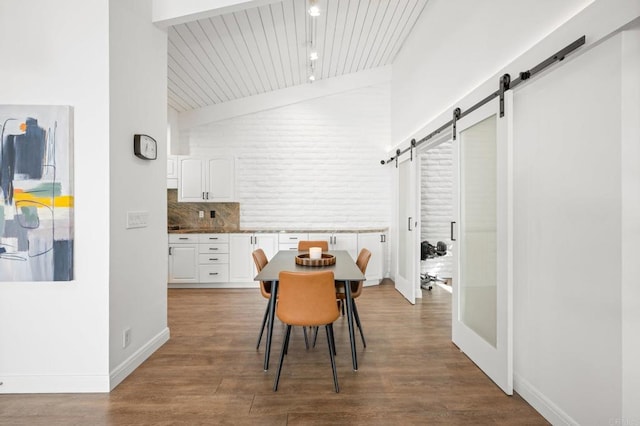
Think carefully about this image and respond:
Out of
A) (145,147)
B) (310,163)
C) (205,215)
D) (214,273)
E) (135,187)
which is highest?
(310,163)

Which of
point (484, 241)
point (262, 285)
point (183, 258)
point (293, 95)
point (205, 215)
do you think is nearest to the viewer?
point (484, 241)

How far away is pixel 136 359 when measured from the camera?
8.30 feet

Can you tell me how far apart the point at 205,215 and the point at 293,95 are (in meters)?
2.64

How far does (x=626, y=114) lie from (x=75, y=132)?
315 centimetres

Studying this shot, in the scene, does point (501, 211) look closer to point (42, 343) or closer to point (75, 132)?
point (75, 132)

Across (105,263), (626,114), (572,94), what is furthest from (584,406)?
(105,263)

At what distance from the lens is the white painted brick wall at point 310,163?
5719 millimetres

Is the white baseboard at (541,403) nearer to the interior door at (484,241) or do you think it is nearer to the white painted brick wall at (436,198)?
the interior door at (484,241)

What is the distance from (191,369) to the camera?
2508 mm

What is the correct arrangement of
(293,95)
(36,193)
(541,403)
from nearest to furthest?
(541,403), (36,193), (293,95)

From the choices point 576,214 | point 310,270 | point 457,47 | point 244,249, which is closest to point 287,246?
point 244,249

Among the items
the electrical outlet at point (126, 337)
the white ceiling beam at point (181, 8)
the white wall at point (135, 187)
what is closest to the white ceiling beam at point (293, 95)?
the white wall at point (135, 187)

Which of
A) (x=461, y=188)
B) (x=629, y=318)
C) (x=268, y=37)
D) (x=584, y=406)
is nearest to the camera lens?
(x=629, y=318)

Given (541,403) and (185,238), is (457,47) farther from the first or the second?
(185,238)
